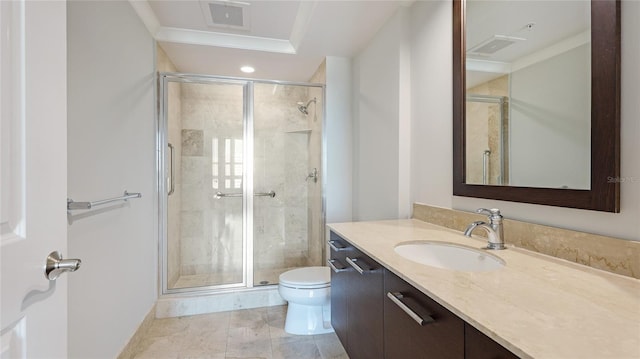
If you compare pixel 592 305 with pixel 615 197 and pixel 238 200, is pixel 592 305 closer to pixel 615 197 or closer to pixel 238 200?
pixel 615 197

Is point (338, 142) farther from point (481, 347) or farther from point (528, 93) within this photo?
point (481, 347)

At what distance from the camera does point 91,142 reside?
1398 mm

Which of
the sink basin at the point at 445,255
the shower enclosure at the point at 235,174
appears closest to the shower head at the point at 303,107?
the shower enclosure at the point at 235,174

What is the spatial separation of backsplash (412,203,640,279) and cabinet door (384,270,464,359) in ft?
1.88

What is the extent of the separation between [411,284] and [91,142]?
150 centimetres

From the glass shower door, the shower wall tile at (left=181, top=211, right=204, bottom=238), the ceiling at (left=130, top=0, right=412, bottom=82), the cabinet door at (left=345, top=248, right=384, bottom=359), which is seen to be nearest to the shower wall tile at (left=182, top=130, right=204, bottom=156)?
the glass shower door

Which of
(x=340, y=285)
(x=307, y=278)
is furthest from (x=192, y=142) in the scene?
(x=340, y=285)

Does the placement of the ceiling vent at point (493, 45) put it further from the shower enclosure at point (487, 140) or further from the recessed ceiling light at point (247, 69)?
the recessed ceiling light at point (247, 69)

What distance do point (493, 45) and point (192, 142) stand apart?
2.50 meters

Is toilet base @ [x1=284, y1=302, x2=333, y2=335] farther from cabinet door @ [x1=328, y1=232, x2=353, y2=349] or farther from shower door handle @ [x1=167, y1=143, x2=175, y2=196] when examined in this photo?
shower door handle @ [x1=167, y1=143, x2=175, y2=196]

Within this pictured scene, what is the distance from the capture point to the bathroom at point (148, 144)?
0.93 meters

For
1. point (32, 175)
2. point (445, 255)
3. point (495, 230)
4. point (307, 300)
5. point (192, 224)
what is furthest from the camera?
point (192, 224)

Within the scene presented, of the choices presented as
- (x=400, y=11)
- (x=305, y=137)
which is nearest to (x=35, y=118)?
(x=400, y=11)

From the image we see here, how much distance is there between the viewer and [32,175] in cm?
60
